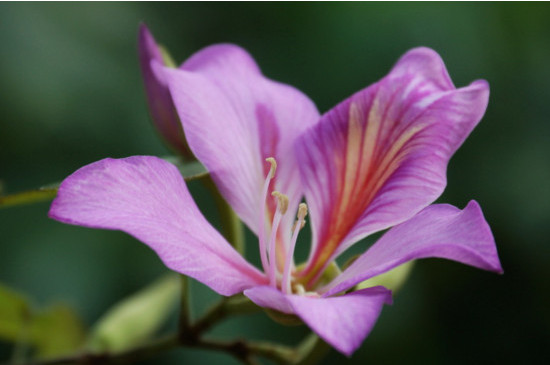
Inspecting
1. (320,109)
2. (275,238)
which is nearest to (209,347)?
(275,238)

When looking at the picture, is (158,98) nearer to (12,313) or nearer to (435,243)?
(435,243)

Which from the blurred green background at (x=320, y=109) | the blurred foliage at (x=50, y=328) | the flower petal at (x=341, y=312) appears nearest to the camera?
the flower petal at (x=341, y=312)

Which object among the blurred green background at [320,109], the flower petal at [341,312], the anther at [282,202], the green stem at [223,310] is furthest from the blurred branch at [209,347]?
the blurred green background at [320,109]

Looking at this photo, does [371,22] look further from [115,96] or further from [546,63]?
[115,96]

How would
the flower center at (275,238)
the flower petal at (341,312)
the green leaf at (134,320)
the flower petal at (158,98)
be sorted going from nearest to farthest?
the flower petal at (341,312) < the flower center at (275,238) < the flower petal at (158,98) < the green leaf at (134,320)

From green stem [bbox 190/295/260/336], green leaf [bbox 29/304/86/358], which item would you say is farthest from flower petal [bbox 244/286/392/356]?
green leaf [bbox 29/304/86/358]

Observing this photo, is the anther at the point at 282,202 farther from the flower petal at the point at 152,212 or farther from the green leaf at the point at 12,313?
the green leaf at the point at 12,313

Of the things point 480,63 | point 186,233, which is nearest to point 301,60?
point 480,63
